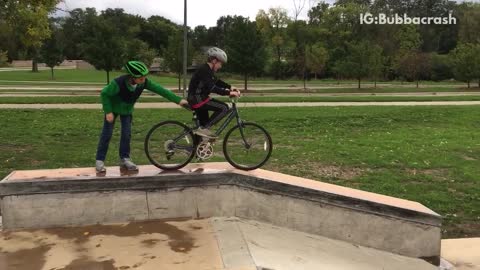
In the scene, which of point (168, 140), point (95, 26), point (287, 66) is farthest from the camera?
point (287, 66)

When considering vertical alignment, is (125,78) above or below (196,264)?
above

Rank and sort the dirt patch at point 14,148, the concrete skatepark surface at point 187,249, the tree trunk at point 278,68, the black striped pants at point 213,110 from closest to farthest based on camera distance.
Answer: the concrete skatepark surface at point 187,249
the black striped pants at point 213,110
the dirt patch at point 14,148
the tree trunk at point 278,68

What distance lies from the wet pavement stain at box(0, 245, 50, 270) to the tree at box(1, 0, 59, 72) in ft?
32.7

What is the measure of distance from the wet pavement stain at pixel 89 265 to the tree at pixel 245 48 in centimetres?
3035

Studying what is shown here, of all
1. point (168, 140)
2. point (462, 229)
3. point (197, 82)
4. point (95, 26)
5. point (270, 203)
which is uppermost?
point (95, 26)

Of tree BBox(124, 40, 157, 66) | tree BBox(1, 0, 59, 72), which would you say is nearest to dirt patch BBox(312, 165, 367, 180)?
tree BBox(1, 0, 59, 72)

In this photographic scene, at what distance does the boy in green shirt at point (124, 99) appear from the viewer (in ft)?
19.6

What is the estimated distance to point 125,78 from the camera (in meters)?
6.00

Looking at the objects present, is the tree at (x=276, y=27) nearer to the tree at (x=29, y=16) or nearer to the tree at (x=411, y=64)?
the tree at (x=411, y=64)

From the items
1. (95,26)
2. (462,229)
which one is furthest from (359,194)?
(95,26)

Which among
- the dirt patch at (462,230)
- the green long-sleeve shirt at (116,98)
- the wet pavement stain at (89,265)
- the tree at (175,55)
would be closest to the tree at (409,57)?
the tree at (175,55)

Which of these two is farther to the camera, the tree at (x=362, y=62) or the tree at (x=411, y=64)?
the tree at (x=411, y=64)

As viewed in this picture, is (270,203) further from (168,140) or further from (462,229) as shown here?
(462,229)

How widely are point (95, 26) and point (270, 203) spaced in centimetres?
2937
